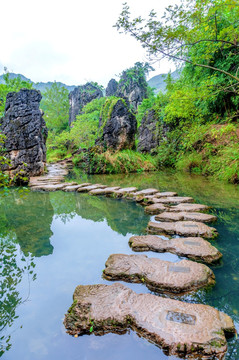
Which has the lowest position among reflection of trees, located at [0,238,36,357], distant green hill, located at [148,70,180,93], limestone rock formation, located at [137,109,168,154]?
reflection of trees, located at [0,238,36,357]

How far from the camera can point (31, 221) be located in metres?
2.90

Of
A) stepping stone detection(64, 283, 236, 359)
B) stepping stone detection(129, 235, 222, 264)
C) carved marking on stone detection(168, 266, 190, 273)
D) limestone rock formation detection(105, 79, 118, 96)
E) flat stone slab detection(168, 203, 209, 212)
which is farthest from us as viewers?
limestone rock formation detection(105, 79, 118, 96)

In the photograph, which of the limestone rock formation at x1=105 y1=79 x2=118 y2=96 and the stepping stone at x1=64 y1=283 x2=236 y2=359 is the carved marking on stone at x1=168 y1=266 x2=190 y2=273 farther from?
the limestone rock formation at x1=105 y1=79 x2=118 y2=96

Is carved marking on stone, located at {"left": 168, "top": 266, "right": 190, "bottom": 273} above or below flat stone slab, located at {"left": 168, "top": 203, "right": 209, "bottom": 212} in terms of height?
above

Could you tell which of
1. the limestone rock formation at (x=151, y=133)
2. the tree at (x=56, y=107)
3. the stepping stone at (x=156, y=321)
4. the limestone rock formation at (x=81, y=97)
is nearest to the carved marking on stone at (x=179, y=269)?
the stepping stone at (x=156, y=321)

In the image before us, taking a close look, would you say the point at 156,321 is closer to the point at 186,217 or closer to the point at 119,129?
the point at 186,217

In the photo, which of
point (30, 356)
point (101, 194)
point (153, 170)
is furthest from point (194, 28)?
point (153, 170)

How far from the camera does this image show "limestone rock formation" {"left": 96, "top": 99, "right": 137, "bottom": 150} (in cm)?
978

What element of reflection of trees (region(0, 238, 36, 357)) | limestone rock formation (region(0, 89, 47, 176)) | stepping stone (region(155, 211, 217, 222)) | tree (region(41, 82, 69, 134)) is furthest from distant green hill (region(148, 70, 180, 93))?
tree (region(41, 82, 69, 134))

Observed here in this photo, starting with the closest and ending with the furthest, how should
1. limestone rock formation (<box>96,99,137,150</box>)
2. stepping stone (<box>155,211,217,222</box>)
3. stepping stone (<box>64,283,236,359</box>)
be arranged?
stepping stone (<box>64,283,236,359</box>)
stepping stone (<box>155,211,217,222</box>)
limestone rock formation (<box>96,99,137,150</box>)

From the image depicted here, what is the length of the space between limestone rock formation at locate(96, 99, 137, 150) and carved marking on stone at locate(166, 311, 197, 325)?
8.91 meters

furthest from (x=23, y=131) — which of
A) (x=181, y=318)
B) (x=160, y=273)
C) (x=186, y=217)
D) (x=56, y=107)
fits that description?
(x=56, y=107)

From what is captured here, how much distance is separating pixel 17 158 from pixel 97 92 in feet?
83.0

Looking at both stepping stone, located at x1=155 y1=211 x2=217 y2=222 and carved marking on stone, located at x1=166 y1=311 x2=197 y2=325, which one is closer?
carved marking on stone, located at x1=166 y1=311 x2=197 y2=325
